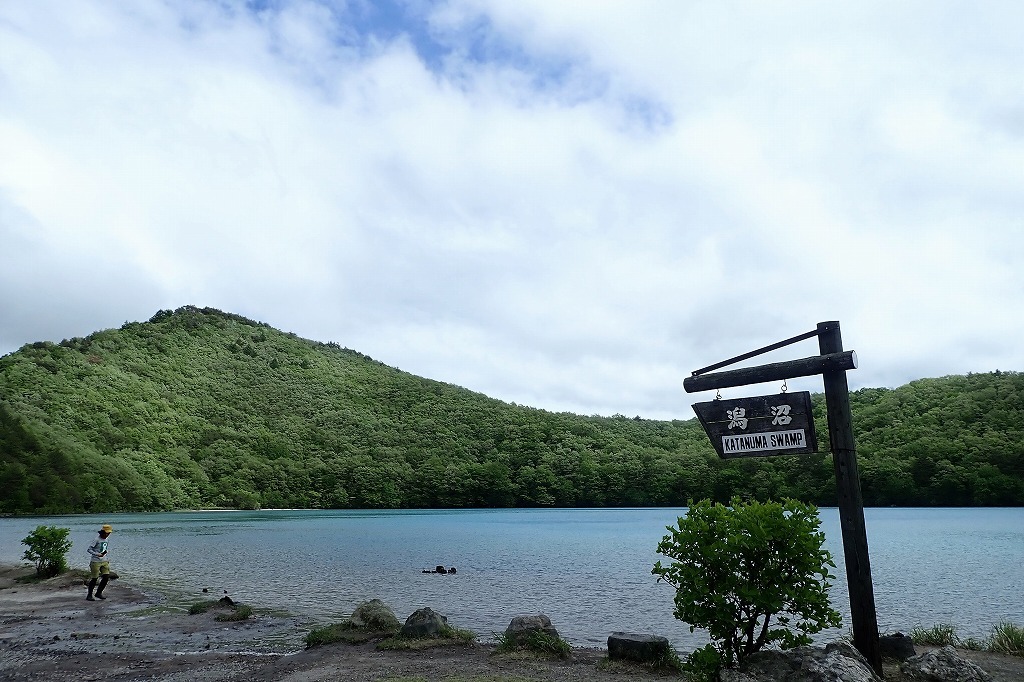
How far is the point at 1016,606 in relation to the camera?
63.4ft

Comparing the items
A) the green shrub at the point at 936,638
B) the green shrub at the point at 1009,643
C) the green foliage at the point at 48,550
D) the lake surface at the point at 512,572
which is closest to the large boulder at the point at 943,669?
the green shrub at the point at 1009,643

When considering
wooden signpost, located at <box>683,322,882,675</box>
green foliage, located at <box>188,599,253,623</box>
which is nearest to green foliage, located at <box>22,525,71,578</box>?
green foliage, located at <box>188,599,253,623</box>

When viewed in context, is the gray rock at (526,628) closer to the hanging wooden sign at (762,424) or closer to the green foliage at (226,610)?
the hanging wooden sign at (762,424)

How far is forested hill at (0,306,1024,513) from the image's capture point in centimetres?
7556

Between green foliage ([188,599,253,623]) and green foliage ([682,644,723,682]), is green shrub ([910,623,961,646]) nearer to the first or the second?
green foliage ([682,644,723,682])

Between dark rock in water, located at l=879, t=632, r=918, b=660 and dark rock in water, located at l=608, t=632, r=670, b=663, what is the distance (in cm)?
301

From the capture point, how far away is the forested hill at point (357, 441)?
7556 cm

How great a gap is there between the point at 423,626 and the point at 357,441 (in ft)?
310

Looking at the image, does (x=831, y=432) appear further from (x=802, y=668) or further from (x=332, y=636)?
(x=332, y=636)

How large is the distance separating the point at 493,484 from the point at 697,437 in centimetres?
3443

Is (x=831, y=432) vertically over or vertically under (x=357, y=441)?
under

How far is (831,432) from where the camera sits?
7805mm

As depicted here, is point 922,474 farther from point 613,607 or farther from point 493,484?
point 613,607

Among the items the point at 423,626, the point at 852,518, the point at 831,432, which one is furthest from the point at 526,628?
the point at 831,432
